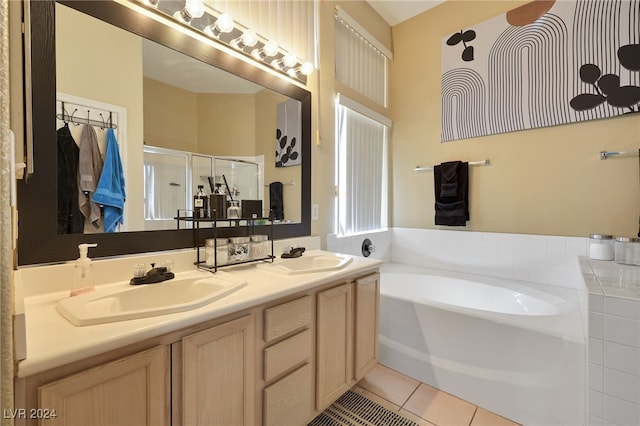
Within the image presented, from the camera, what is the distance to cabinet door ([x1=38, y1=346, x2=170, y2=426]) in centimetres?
66

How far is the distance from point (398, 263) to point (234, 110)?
7.37 ft

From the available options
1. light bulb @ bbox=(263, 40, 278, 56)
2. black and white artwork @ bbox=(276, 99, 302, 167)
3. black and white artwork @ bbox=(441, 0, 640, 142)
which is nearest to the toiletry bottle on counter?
black and white artwork @ bbox=(276, 99, 302, 167)

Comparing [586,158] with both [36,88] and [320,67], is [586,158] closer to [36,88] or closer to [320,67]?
[320,67]

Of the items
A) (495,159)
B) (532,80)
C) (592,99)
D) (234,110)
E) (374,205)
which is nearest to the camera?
(234,110)

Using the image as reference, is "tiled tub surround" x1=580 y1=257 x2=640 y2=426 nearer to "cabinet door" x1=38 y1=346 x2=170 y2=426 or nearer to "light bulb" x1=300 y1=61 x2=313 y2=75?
"cabinet door" x1=38 y1=346 x2=170 y2=426

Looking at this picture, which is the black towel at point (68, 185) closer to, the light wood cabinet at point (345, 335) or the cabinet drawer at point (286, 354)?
the cabinet drawer at point (286, 354)

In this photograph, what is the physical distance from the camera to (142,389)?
0.78 metres

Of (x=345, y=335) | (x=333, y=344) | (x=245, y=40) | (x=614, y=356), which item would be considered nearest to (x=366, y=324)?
(x=345, y=335)

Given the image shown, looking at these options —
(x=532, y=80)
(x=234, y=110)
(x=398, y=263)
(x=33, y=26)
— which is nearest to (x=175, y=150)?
(x=234, y=110)

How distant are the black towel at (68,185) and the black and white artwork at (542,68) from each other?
276 cm

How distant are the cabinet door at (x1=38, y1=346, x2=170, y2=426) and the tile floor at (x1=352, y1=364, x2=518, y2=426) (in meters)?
1.34

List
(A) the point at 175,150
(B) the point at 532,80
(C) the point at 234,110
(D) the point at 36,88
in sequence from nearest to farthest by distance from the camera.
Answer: (D) the point at 36,88
(A) the point at 175,150
(C) the point at 234,110
(B) the point at 532,80

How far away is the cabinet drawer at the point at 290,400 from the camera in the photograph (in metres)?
1.10

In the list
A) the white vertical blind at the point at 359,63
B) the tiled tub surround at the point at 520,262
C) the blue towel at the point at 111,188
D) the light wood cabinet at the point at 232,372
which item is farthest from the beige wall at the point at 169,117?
the tiled tub surround at the point at 520,262
